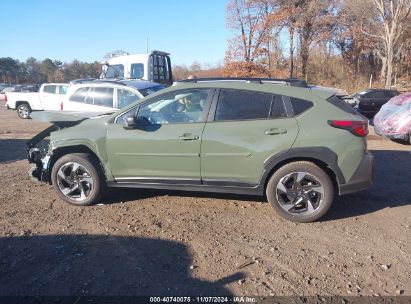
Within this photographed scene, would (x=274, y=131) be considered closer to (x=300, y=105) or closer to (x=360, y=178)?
(x=300, y=105)

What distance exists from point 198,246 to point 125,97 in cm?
601

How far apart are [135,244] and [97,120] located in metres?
1.93

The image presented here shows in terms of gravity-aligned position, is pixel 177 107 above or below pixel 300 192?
above

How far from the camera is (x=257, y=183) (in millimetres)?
4625

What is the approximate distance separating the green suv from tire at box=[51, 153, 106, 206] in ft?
0.04

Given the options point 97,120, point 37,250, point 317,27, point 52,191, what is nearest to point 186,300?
point 37,250

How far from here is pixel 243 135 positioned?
4.54 metres

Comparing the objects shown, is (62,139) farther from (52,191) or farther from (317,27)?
(317,27)

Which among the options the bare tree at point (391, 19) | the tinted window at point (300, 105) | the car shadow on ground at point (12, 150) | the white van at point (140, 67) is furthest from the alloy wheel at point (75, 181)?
the bare tree at point (391, 19)

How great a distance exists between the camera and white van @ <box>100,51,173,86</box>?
1387 centimetres

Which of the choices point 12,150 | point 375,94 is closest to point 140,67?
point 12,150

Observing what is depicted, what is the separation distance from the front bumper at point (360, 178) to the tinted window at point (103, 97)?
6392 mm

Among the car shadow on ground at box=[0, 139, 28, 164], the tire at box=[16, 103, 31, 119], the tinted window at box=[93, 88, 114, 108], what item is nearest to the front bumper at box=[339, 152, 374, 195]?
the tinted window at box=[93, 88, 114, 108]

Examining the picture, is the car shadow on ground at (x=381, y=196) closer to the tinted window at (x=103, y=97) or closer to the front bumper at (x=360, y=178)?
the front bumper at (x=360, y=178)
